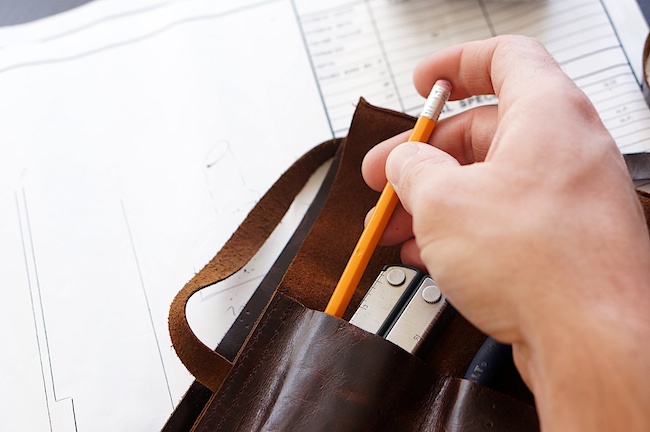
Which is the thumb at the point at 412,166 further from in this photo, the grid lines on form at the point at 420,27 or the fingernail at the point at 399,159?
the grid lines on form at the point at 420,27

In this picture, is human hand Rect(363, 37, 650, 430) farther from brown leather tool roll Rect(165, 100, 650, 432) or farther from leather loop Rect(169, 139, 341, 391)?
leather loop Rect(169, 139, 341, 391)

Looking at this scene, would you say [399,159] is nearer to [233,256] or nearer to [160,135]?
[233,256]

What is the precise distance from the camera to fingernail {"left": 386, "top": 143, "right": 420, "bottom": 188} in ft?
1.73

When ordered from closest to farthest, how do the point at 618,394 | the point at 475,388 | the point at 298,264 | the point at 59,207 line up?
1. the point at 618,394
2. the point at 475,388
3. the point at 298,264
4. the point at 59,207

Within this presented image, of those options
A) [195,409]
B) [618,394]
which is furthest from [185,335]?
[618,394]

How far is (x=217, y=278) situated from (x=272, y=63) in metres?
0.33

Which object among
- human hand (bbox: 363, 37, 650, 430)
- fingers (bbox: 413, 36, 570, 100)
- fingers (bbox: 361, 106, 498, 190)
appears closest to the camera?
human hand (bbox: 363, 37, 650, 430)

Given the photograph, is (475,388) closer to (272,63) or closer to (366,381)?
(366,381)

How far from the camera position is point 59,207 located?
2.40 feet

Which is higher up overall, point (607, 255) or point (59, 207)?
point (59, 207)

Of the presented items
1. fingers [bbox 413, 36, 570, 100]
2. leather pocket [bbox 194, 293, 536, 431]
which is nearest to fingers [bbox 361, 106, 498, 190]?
fingers [bbox 413, 36, 570, 100]

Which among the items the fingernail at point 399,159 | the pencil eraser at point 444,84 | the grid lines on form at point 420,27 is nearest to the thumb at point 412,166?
the fingernail at point 399,159

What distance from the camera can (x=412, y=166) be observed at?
515mm

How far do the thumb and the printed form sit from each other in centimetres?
21
